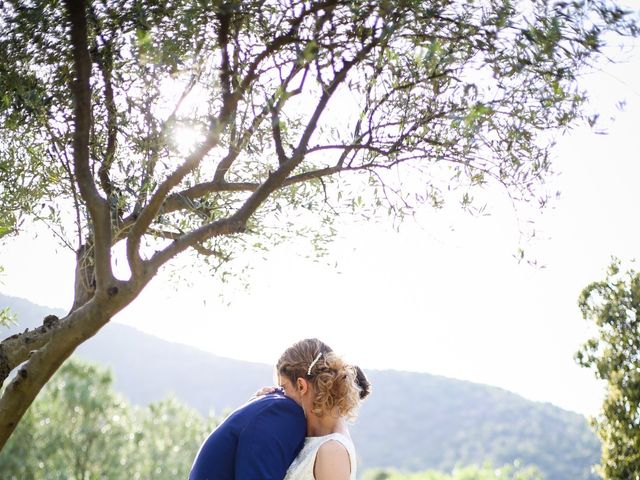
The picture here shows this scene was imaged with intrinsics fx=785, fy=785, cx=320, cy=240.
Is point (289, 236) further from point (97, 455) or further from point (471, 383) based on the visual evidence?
point (471, 383)

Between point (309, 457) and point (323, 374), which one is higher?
point (323, 374)

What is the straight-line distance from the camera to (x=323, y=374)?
14.9 feet

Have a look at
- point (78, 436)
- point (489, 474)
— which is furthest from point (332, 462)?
point (78, 436)

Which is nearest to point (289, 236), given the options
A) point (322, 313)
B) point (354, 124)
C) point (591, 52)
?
point (354, 124)

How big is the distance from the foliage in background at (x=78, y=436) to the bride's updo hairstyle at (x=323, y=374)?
26432 millimetres

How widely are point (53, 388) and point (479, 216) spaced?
27.2m

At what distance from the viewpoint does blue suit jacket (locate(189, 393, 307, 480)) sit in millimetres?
4250

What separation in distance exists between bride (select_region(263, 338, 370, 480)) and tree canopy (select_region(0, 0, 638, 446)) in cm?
157

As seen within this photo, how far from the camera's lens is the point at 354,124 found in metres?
7.30

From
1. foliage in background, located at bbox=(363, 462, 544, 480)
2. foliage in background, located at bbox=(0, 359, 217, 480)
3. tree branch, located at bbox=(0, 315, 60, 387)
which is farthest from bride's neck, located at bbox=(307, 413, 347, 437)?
foliage in background, located at bbox=(0, 359, 217, 480)

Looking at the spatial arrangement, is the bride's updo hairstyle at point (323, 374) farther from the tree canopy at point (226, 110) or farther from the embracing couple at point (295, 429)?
the tree canopy at point (226, 110)

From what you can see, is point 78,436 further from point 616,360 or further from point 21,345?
point 21,345

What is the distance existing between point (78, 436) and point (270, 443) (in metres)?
29.2

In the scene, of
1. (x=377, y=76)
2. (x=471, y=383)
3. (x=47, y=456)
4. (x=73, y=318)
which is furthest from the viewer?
(x=471, y=383)
